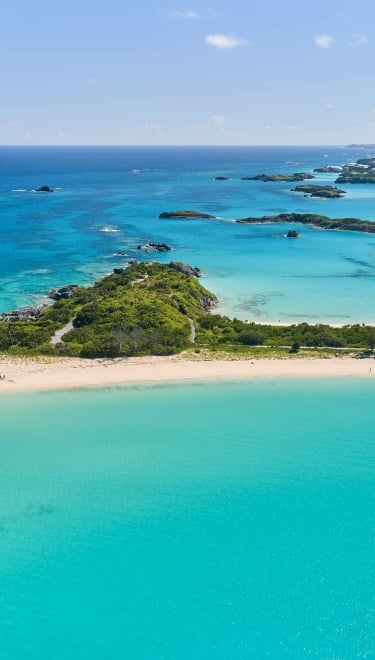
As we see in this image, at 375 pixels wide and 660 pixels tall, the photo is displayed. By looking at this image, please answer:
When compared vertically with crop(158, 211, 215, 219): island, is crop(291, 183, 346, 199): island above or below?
above

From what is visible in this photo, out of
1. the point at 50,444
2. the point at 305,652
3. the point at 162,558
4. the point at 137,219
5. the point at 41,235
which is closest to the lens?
the point at 305,652

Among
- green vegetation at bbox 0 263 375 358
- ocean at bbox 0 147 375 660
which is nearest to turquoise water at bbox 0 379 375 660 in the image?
ocean at bbox 0 147 375 660

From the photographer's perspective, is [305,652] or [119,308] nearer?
[305,652]

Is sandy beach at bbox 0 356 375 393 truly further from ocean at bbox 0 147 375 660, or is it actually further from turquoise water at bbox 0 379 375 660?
turquoise water at bbox 0 379 375 660

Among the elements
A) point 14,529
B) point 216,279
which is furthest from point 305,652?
point 216,279

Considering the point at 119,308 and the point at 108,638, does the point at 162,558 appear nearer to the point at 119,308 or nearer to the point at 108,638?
the point at 108,638

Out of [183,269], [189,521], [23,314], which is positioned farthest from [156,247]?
[189,521]
